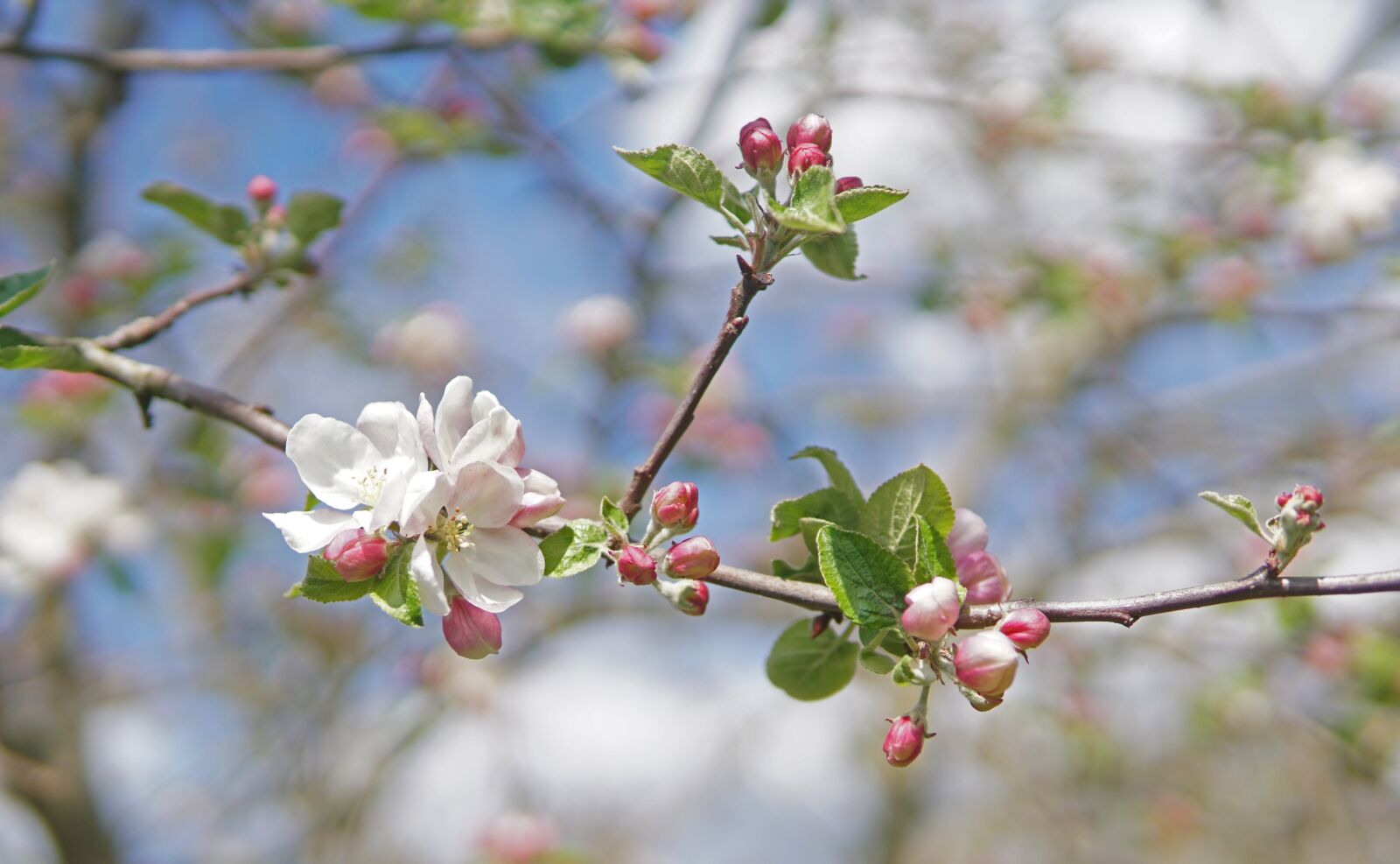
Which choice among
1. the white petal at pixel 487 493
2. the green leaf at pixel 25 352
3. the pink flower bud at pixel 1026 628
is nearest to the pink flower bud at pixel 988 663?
the pink flower bud at pixel 1026 628

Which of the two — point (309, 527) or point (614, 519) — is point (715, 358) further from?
point (309, 527)

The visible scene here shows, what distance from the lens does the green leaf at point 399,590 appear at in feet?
2.81

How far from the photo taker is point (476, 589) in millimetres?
930

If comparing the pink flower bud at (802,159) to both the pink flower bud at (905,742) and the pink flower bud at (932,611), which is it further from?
the pink flower bud at (905,742)

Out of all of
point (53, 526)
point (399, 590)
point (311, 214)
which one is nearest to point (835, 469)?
point (399, 590)

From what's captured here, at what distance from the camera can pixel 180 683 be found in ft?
14.4

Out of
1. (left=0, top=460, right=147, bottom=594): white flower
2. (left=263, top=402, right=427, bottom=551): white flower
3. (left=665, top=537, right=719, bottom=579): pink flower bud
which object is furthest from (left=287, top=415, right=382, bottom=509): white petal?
(left=0, top=460, right=147, bottom=594): white flower

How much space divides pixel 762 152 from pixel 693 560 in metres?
0.41

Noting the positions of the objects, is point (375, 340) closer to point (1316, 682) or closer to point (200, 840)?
point (200, 840)

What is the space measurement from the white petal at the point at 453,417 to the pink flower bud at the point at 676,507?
214 mm

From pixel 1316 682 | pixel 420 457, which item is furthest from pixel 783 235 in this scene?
pixel 1316 682

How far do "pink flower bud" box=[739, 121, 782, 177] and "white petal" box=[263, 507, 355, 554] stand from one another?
1.72ft

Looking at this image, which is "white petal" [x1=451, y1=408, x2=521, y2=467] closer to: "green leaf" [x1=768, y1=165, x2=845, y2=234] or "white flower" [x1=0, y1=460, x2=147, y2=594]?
"green leaf" [x1=768, y1=165, x2=845, y2=234]

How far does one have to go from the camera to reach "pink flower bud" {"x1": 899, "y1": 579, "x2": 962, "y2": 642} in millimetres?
846
